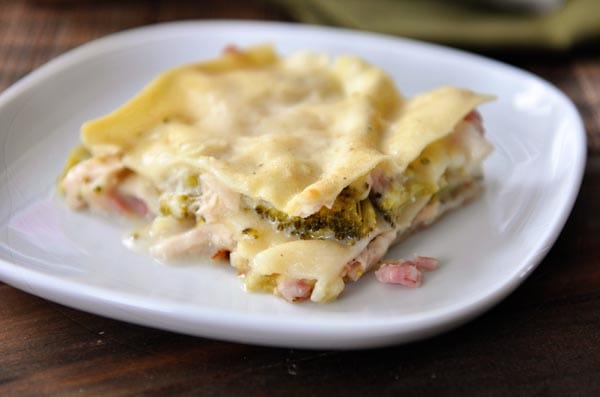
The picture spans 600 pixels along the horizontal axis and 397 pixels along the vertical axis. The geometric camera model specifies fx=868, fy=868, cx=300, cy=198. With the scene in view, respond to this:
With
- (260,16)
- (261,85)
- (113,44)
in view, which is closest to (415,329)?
(261,85)

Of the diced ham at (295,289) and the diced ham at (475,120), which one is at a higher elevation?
the diced ham at (475,120)

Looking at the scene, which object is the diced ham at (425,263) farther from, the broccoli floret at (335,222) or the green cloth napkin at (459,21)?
the green cloth napkin at (459,21)

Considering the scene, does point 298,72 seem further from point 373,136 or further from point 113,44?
point 113,44

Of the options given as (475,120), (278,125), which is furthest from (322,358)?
(475,120)

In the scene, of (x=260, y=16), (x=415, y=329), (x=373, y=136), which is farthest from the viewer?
(x=260, y=16)

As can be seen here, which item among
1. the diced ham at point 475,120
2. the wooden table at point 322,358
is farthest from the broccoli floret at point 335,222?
the diced ham at point 475,120

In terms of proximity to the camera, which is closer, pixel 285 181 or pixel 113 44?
pixel 285 181

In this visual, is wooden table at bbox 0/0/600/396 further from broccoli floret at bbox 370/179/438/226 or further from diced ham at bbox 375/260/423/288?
broccoli floret at bbox 370/179/438/226
